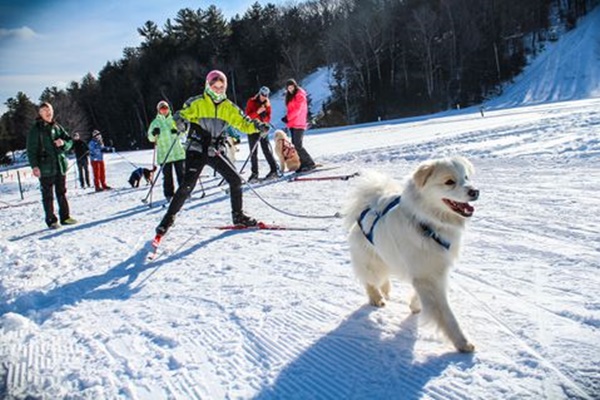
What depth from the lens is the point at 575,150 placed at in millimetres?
8500

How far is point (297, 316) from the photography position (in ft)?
11.8

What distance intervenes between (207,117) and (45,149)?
370 centimetres

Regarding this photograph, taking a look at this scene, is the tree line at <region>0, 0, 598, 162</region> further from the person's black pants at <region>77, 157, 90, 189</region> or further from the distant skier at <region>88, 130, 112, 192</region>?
the distant skier at <region>88, 130, 112, 192</region>

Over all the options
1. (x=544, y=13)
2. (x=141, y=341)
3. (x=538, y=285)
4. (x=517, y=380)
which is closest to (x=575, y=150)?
(x=538, y=285)

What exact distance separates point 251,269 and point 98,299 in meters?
1.52

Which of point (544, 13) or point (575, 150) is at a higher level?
point (544, 13)

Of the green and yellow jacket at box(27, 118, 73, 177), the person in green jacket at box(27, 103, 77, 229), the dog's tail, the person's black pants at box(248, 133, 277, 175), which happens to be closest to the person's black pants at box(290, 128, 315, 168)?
the person's black pants at box(248, 133, 277, 175)

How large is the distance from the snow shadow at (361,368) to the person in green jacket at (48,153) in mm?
6617

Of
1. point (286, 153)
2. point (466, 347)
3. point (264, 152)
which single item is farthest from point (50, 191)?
point (466, 347)

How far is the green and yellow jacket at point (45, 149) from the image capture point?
770 cm

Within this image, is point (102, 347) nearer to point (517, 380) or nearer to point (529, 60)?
point (517, 380)

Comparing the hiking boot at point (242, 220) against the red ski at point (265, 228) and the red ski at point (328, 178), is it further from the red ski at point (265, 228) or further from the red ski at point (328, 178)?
the red ski at point (328, 178)

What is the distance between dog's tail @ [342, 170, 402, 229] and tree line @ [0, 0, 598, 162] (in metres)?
41.3

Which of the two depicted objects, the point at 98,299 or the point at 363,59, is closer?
the point at 98,299
